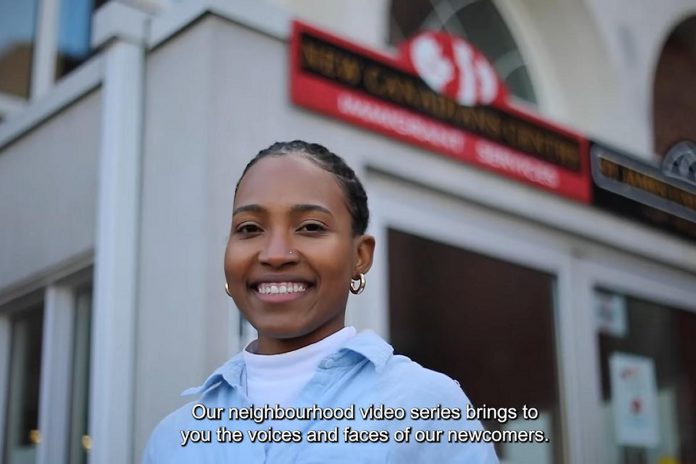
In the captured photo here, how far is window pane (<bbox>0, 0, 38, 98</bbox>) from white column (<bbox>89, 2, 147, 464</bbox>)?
1.95 metres

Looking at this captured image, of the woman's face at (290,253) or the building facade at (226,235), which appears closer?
the woman's face at (290,253)

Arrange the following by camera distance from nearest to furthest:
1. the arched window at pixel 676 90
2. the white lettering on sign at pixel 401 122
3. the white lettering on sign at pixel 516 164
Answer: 1. the white lettering on sign at pixel 401 122
2. the white lettering on sign at pixel 516 164
3. the arched window at pixel 676 90

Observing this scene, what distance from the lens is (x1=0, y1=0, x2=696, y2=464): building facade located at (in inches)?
163

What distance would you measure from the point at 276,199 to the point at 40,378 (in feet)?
11.0

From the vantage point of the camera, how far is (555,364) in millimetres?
5844

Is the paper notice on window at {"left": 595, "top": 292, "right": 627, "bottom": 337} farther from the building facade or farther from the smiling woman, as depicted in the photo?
the smiling woman

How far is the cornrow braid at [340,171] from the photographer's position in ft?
6.16

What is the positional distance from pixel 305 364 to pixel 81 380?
125 inches

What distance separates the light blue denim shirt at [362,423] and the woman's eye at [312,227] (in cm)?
21

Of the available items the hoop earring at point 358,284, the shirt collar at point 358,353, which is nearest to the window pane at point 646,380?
the hoop earring at point 358,284

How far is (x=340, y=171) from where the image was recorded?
1.91 meters

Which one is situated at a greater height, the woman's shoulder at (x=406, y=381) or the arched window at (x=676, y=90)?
the arched window at (x=676, y=90)

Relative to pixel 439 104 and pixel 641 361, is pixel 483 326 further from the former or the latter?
pixel 641 361

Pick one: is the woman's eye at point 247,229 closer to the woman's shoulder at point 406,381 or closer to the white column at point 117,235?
the woman's shoulder at point 406,381
